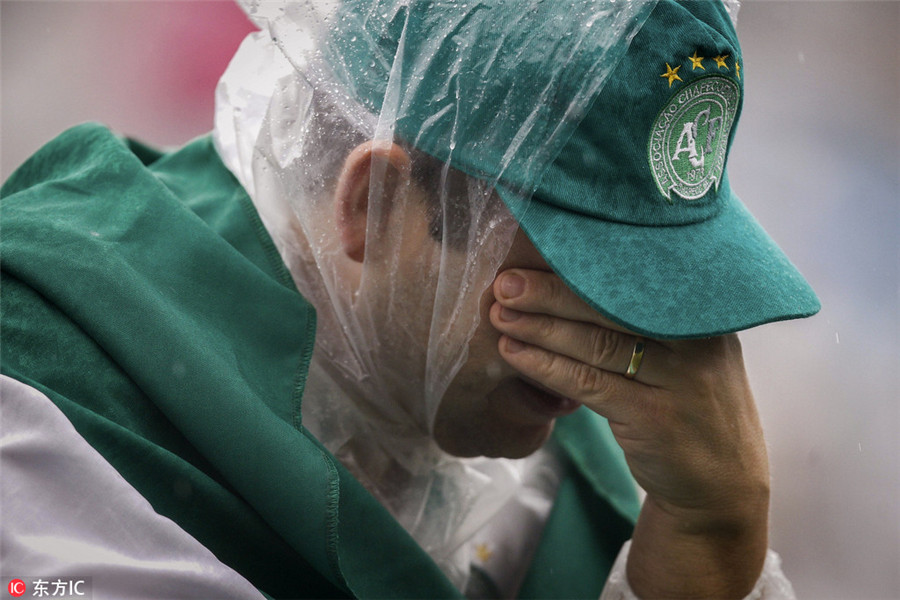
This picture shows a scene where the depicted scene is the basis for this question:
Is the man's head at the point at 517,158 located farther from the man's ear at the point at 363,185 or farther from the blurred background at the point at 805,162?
the blurred background at the point at 805,162

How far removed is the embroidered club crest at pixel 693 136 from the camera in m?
0.97

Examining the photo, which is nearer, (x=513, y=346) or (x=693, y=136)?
(x=693, y=136)

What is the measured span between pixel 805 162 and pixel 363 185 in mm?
2130

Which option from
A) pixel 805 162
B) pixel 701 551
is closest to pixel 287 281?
pixel 701 551

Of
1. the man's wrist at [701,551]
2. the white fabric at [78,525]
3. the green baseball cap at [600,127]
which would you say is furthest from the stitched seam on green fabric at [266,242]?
the man's wrist at [701,551]

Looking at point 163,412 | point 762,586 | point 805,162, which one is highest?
point 163,412

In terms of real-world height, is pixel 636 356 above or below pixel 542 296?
below

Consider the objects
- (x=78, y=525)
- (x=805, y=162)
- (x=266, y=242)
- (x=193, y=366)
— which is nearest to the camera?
(x=78, y=525)

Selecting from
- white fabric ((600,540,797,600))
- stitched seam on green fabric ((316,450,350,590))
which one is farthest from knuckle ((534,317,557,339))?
white fabric ((600,540,797,600))

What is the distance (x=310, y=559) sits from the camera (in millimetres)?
1036

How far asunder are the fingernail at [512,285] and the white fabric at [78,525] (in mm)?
492

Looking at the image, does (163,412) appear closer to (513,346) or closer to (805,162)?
(513,346)

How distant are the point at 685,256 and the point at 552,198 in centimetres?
18

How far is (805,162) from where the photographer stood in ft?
8.91
